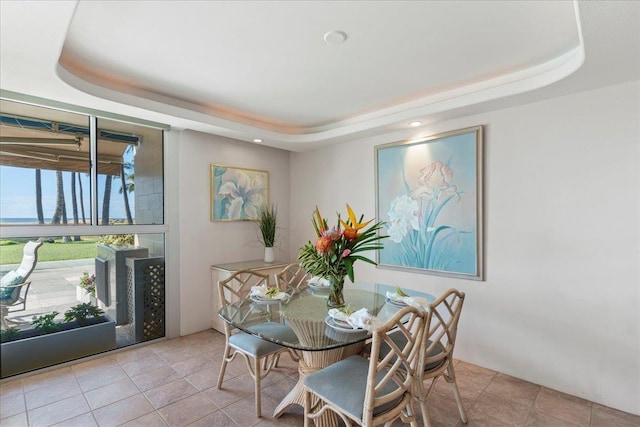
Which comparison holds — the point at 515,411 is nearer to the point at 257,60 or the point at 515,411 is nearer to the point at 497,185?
the point at 497,185

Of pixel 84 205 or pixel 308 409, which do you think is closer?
pixel 308 409

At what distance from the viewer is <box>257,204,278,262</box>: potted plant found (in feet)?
13.6

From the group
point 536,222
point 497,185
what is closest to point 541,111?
point 497,185

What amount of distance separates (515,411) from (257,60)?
3.13 meters

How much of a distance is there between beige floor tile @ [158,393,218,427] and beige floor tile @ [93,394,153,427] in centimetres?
14

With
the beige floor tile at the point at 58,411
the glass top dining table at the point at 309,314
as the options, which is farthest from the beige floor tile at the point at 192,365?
the glass top dining table at the point at 309,314

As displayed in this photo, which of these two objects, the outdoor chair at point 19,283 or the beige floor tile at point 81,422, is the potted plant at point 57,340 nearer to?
the outdoor chair at point 19,283

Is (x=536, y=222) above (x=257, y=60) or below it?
below

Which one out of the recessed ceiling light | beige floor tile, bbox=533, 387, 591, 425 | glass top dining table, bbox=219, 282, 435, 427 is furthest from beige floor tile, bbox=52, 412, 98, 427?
beige floor tile, bbox=533, 387, 591, 425

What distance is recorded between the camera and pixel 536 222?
265cm

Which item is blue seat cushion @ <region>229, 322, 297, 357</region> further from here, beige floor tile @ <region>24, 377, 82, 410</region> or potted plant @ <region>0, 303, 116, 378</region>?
potted plant @ <region>0, 303, 116, 378</region>

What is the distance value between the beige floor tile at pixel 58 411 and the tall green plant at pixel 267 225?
2.33 m

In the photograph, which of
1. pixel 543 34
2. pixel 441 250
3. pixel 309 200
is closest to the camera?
pixel 543 34

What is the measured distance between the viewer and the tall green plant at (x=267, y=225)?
417 centimetres
